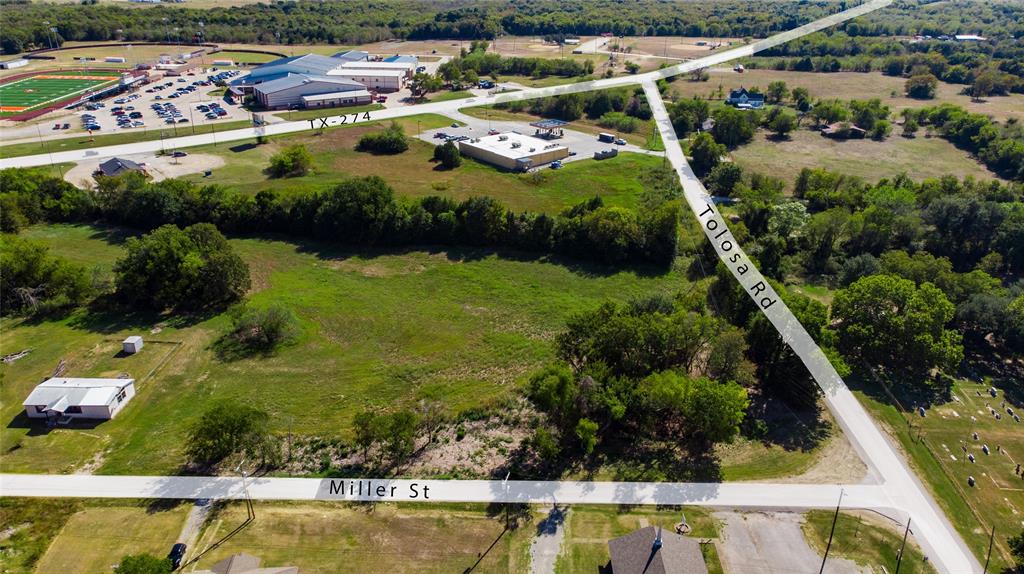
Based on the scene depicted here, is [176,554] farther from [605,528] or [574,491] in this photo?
[605,528]

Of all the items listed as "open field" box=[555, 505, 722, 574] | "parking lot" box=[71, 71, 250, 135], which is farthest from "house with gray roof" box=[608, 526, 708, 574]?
"parking lot" box=[71, 71, 250, 135]

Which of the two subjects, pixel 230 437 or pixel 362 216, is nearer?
pixel 230 437

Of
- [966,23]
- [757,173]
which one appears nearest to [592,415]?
[757,173]

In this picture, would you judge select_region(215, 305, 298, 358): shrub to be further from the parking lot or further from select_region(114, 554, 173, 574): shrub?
the parking lot

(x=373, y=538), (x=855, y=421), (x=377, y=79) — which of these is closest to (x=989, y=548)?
(x=855, y=421)

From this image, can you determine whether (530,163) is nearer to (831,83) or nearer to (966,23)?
(831,83)

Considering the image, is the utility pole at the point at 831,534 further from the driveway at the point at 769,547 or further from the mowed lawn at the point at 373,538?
the mowed lawn at the point at 373,538
